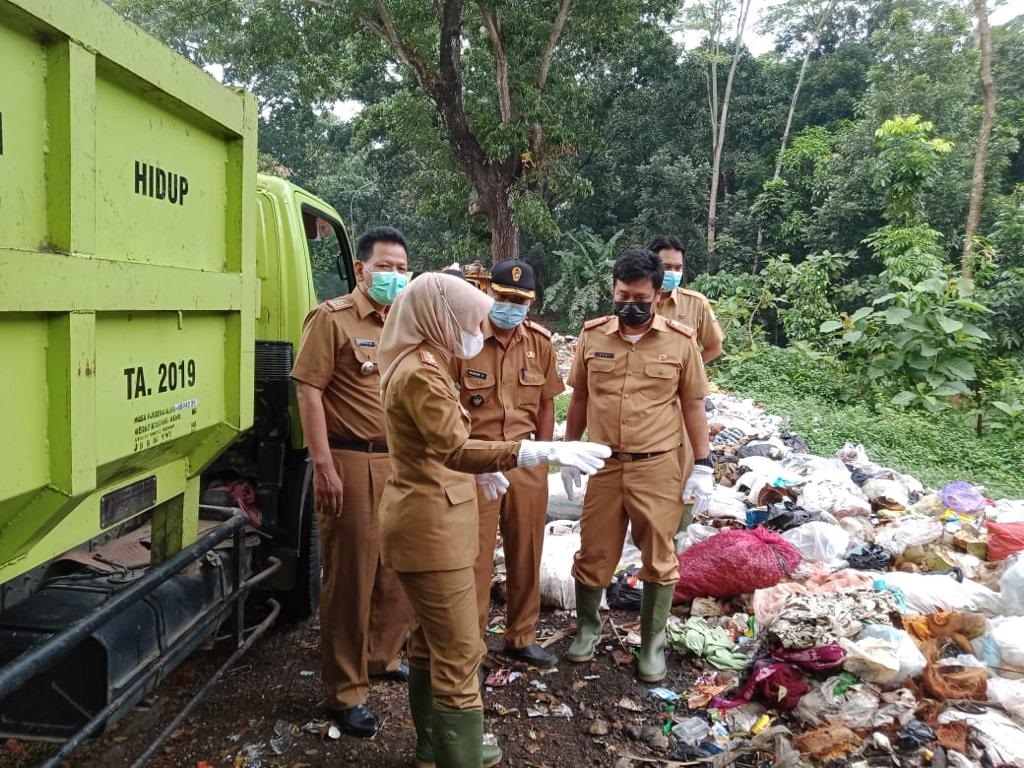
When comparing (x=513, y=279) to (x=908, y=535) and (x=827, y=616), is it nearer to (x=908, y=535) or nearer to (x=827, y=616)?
(x=827, y=616)

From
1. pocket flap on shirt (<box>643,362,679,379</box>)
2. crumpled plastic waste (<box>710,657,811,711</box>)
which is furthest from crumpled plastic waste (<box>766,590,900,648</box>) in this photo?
pocket flap on shirt (<box>643,362,679,379</box>)

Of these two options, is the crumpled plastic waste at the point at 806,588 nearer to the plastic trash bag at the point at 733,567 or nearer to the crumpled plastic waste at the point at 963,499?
the plastic trash bag at the point at 733,567

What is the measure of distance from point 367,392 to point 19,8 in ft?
5.76

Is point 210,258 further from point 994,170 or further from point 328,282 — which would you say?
point 994,170

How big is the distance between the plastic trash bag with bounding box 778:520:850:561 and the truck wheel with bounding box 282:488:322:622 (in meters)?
2.62

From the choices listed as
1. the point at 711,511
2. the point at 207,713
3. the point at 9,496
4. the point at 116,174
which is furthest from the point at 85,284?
the point at 711,511

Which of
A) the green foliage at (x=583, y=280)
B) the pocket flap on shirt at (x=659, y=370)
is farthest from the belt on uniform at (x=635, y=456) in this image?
the green foliage at (x=583, y=280)

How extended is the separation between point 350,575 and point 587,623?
4.08 feet

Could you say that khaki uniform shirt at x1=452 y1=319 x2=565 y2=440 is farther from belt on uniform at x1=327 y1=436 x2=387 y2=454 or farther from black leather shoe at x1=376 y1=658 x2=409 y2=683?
black leather shoe at x1=376 y1=658 x2=409 y2=683

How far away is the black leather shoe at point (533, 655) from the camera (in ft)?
11.5

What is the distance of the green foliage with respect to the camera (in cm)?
1792

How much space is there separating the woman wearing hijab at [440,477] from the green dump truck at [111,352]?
610 millimetres

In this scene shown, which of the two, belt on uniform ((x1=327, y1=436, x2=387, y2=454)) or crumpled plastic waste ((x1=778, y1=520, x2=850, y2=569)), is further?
crumpled plastic waste ((x1=778, y1=520, x2=850, y2=569))

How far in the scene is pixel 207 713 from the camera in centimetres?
307
